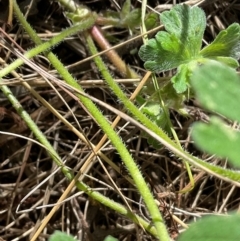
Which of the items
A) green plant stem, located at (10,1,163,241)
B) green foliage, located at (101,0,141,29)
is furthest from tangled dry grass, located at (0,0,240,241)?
green plant stem, located at (10,1,163,241)

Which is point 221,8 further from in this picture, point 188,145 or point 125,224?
point 125,224

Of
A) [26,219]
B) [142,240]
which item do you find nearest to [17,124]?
[26,219]

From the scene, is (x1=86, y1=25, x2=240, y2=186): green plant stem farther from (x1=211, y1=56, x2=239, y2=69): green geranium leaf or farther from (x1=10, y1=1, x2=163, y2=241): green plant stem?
(x1=211, y1=56, x2=239, y2=69): green geranium leaf

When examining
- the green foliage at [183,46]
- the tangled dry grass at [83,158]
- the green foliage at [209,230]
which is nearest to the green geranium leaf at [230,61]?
the green foliage at [183,46]

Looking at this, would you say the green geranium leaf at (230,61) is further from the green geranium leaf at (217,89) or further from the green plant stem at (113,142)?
the green geranium leaf at (217,89)

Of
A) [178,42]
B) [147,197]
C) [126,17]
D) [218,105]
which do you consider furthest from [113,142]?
[218,105]

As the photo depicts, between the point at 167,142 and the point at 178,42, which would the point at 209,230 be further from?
the point at 178,42
